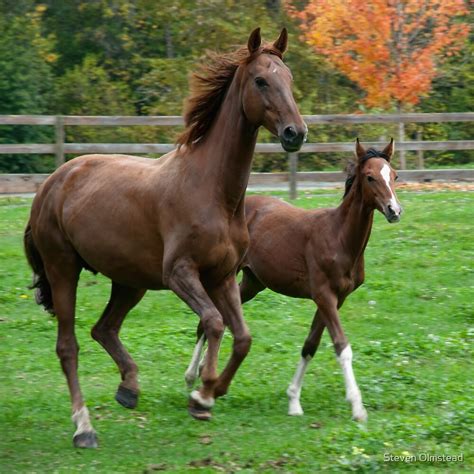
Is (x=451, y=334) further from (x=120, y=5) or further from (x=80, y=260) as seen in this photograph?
(x=120, y=5)

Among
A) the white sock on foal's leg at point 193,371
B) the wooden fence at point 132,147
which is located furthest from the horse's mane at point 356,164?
the wooden fence at point 132,147

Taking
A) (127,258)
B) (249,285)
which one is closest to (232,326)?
(127,258)

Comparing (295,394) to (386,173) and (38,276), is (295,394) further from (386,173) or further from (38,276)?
(38,276)

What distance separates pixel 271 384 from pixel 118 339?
144 cm

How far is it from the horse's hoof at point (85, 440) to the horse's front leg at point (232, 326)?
91 cm

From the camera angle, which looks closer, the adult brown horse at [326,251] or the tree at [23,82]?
the adult brown horse at [326,251]

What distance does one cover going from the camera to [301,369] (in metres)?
8.63

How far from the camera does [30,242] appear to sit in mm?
8688

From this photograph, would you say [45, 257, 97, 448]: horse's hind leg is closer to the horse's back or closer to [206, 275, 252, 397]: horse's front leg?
the horse's back

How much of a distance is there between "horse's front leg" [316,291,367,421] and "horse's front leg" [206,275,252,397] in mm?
1028

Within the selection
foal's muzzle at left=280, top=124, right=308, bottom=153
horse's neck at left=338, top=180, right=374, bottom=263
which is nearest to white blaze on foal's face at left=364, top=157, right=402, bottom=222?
horse's neck at left=338, top=180, right=374, bottom=263

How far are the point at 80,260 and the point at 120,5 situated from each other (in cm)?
2361

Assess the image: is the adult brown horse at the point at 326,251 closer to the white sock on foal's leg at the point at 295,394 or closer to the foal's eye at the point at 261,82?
the white sock on foal's leg at the point at 295,394

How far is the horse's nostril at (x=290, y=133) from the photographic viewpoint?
22.7 ft
